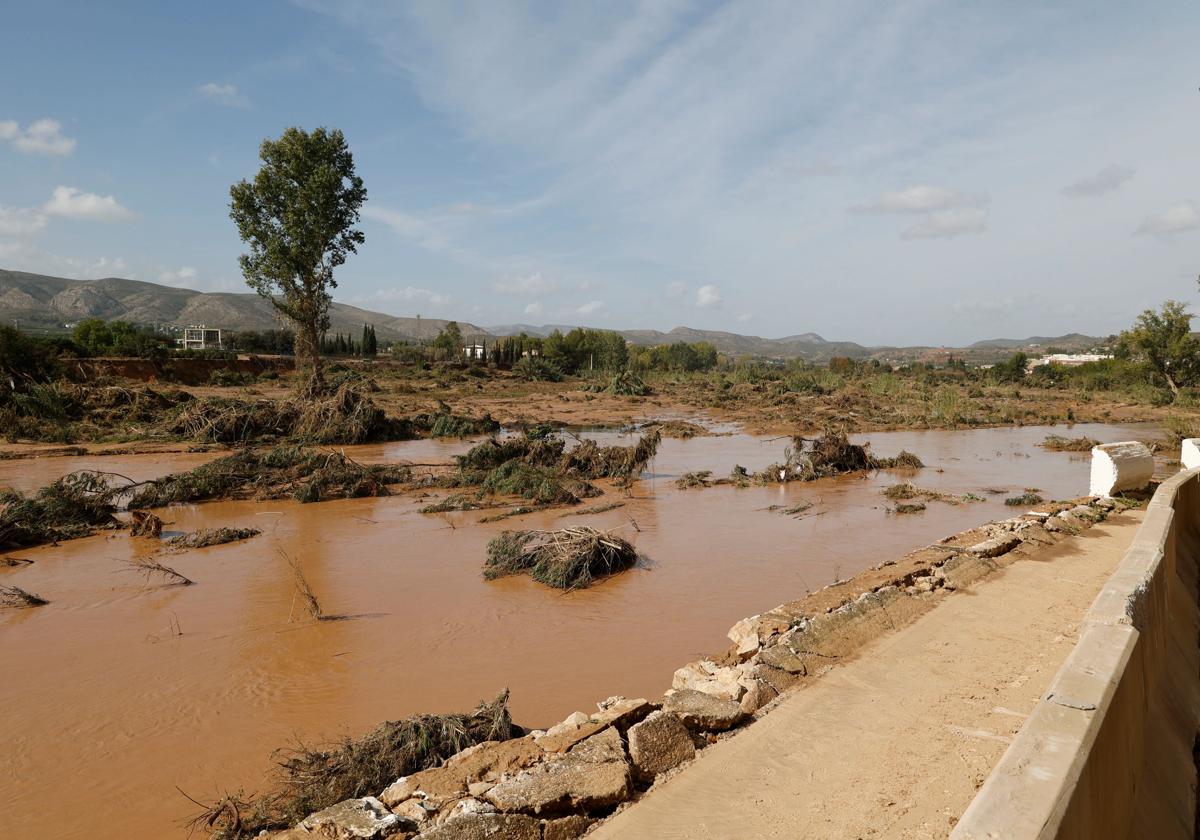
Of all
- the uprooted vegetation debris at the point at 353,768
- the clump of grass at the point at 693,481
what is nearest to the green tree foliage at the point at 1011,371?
the clump of grass at the point at 693,481

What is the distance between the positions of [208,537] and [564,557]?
18.6 ft

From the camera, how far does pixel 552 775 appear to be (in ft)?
12.0

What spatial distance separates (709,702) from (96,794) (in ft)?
13.2

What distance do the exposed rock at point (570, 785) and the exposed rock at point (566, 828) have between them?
7 centimetres

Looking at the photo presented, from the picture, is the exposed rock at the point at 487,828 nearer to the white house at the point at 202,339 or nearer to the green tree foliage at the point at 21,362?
the green tree foliage at the point at 21,362

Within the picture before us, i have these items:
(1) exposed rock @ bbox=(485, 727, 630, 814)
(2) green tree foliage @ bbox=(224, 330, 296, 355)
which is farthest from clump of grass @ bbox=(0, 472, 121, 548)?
(2) green tree foliage @ bbox=(224, 330, 296, 355)

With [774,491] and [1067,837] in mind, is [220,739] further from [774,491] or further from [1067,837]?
[774,491]

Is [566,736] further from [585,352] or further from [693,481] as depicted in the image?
[585,352]

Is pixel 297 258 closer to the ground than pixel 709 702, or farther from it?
farther from it

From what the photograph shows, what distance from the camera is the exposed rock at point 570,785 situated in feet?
11.3

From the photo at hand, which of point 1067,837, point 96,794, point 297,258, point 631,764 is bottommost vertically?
point 96,794

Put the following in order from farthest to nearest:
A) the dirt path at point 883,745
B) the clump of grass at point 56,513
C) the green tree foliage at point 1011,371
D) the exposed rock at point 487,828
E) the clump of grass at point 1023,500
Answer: the green tree foliage at point 1011,371
the clump of grass at point 1023,500
the clump of grass at point 56,513
the dirt path at point 883,745
the exposed rock at point 487,828

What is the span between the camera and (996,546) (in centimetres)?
885

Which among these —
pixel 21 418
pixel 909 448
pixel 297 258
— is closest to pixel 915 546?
pixel 909 448
